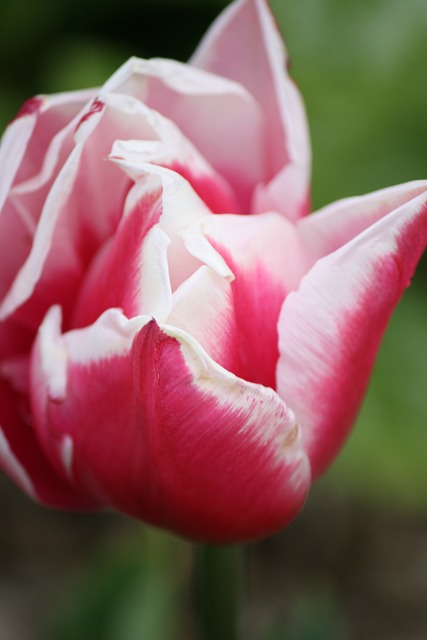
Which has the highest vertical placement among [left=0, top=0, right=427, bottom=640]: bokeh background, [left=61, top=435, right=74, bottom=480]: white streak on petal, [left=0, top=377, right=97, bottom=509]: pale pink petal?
[left=61, top=435, right=74, bottom=480]: white streak on petal

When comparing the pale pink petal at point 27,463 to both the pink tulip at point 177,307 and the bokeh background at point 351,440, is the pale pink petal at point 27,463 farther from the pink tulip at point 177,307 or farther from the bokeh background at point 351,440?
the bokeh background at point 351,440

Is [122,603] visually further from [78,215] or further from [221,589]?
[78,215]

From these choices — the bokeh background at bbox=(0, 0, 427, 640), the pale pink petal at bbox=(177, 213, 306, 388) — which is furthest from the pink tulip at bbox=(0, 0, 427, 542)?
the bokeh background at bbox=(0, 0, 427, 640)

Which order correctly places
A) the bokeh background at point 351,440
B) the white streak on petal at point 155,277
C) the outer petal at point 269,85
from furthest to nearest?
1. the bokeh background at point 351,440
2. the outer petal at point 269,85
3. the white streak on petal at point 155,277

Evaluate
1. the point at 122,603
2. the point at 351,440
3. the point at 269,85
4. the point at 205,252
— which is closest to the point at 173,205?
the point at 205,252

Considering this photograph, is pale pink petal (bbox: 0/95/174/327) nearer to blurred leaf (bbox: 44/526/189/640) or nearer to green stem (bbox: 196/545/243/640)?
green stem (bbox: 196/545/243/640)

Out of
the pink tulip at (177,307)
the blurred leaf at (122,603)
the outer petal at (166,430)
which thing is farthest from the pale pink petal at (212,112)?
the blurred leaf at (122,603)
